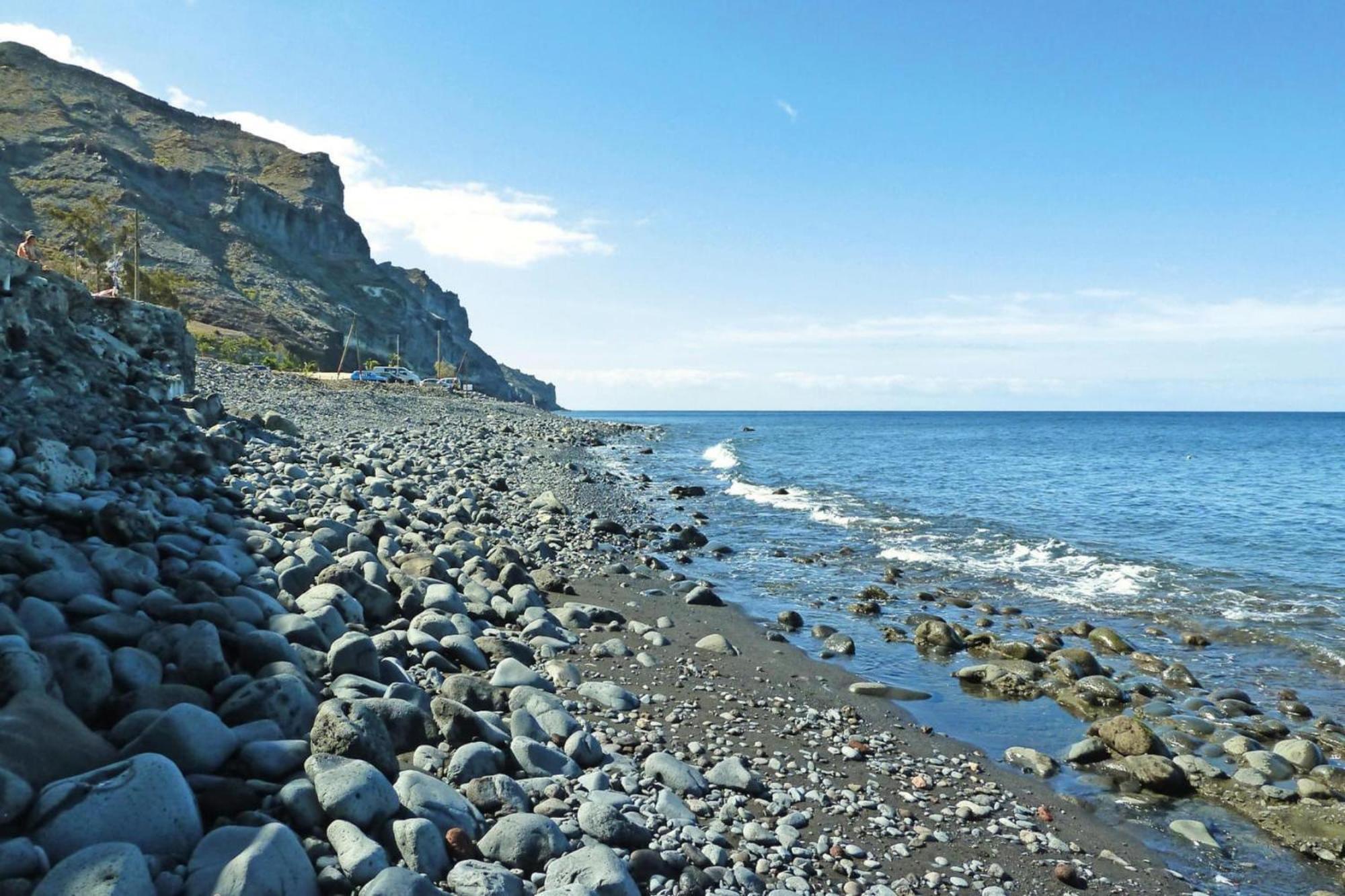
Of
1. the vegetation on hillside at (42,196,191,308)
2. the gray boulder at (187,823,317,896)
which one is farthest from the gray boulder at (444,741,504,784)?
the vegetation on hillside at (42,196,191,308)

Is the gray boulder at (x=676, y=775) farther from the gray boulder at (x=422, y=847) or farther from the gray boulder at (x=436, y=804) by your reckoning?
the gray boulder at (x=422, y=847)

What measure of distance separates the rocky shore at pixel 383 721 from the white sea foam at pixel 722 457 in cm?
3258

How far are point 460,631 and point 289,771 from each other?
4.01 metres

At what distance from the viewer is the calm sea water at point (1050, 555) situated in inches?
437

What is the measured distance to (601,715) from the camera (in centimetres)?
753

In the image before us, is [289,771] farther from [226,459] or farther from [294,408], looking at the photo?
[294,408]

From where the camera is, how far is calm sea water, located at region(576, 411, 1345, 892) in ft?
36.4

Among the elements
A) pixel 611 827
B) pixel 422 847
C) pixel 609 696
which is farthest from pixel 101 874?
pixel 609 696

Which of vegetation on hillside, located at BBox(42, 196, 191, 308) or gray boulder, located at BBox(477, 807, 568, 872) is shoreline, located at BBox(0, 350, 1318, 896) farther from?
vegetation on hillside, located at BBox(42, 196, 191, 308)

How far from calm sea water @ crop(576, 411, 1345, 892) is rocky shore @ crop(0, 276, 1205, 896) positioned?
1.76 m

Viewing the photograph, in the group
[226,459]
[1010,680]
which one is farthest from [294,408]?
[1010,680]

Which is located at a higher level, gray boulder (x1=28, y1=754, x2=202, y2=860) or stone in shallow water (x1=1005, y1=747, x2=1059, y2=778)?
gray boulder (x1=28, y1=754, x2=202, y2=860)

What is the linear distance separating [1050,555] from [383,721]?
60.4ft

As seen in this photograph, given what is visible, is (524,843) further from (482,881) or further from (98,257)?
(98,257)
